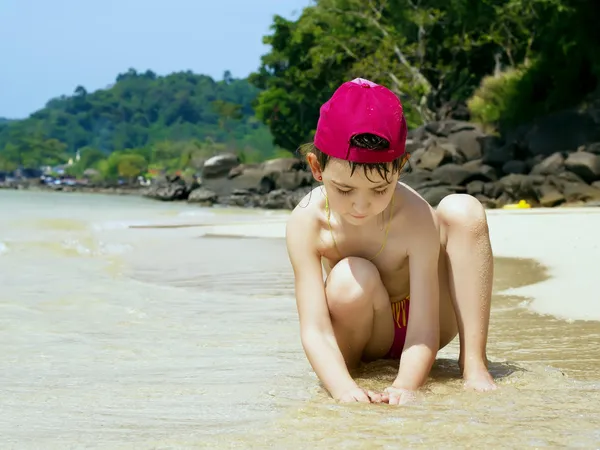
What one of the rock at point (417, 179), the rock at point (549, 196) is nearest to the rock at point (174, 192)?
the rock at point (417, 179)

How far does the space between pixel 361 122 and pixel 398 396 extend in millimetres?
756

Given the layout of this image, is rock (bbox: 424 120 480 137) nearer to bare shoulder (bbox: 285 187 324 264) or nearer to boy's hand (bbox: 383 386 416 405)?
bare shoulder (bbox: 285 187 324 264)

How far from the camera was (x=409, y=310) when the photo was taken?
273 cm

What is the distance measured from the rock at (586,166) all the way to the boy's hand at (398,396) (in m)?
17.8

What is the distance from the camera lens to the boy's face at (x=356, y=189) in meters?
2.43

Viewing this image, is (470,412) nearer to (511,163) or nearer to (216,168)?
(511,163)

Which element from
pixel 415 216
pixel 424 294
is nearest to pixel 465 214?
pixel 415 216

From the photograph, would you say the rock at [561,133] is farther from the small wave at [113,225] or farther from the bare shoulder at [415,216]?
the bare shoulder at [415,216]

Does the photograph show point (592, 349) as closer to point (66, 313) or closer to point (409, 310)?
point (409, 310)

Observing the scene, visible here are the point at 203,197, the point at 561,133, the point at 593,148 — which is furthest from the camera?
the point at 203,197

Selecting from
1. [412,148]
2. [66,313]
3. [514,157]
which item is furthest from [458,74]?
[66,313]

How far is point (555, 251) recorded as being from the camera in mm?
7180

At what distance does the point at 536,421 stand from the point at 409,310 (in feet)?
2.14

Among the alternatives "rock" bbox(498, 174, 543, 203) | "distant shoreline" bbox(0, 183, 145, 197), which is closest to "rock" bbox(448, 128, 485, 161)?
"rock" bbox(498, 174, 543, 203)
